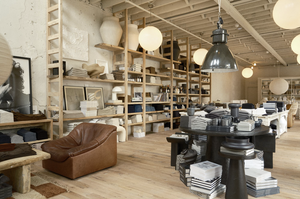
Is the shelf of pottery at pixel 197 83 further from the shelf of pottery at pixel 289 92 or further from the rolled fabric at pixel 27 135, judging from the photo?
the shelf of pottery at pixel 289 92

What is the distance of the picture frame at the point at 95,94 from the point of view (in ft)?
17.4

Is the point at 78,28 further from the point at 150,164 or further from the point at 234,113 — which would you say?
the point at 234,113

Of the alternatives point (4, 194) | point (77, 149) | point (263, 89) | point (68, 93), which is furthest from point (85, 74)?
point (263, 89)

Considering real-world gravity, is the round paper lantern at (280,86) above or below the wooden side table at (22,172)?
above

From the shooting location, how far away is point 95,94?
5.48 meters

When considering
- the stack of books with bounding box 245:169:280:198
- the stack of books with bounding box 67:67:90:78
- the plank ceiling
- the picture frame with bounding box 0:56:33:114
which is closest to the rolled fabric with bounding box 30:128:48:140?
the picture frame with bounding box 0:56:33:114

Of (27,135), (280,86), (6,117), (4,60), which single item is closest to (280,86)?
(280,86)

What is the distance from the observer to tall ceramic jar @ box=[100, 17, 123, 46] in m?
5.52

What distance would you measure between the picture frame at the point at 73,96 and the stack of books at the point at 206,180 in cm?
326

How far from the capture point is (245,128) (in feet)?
8.82

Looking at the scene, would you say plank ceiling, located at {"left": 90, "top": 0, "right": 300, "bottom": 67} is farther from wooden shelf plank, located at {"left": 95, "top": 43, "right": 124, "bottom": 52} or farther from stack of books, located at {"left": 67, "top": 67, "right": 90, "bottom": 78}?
stack of books, located at {"left": 67, "top": 67, "right": 90, "bottom": 78}

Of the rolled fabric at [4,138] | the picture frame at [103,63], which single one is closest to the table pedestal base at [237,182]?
the rolled fabric at [4,138]

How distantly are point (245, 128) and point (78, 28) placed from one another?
4395mm

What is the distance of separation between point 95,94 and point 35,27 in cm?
194
